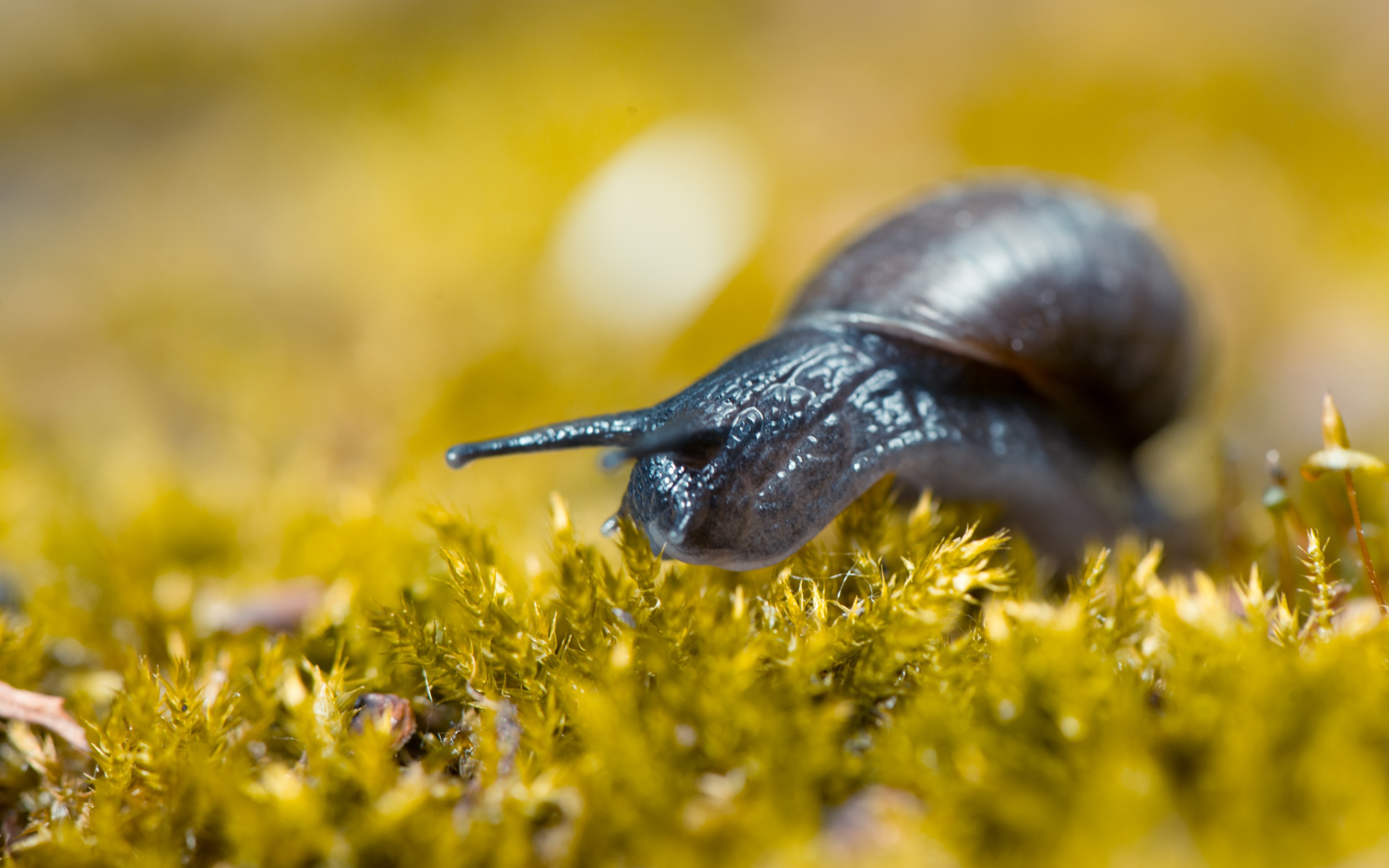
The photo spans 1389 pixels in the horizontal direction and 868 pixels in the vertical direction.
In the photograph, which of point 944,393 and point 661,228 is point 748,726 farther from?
point 661,228

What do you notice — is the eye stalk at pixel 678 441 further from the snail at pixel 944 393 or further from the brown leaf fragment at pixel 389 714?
the brown leaf fragment at pixel 389 714

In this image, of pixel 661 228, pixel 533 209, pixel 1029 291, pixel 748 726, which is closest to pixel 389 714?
pixel 748 726

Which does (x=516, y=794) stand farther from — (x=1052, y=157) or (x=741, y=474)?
(x=1052, y=157)

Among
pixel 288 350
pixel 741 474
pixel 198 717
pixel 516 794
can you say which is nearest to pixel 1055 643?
pixel 741 474

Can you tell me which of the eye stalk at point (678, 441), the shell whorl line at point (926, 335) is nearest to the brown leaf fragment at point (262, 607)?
the eye stalk at point (678, 441)

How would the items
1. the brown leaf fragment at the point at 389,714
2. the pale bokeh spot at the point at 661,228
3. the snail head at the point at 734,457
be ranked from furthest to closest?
the pale bokeh spot at the point at 661,228 → the snail head at the point at 734,457 → the brown leaf fragment at the point at 389,714
